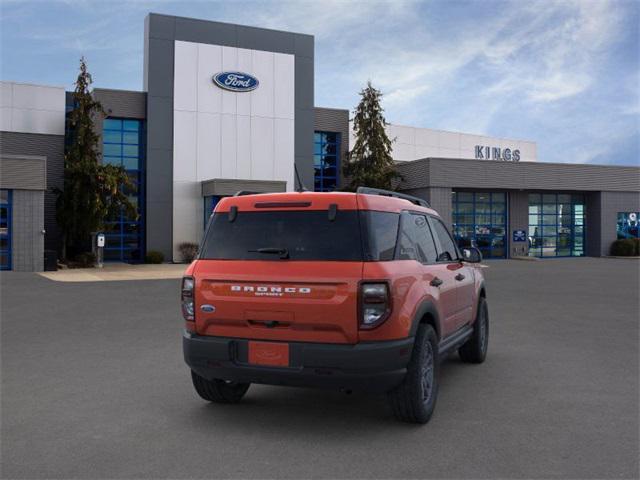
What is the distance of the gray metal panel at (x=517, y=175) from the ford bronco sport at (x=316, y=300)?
27.5 m

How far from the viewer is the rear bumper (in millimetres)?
4488

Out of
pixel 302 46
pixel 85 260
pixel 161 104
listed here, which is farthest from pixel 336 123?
pixel 85 260

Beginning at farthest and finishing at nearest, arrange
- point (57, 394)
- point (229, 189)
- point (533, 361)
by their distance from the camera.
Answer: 1. point (229, 189)
2. point (533, 361)
3. point (57, 394)

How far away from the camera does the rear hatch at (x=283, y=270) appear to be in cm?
456

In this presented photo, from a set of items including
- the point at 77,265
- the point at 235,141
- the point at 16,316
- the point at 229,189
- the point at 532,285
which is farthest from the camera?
the point at 235,141

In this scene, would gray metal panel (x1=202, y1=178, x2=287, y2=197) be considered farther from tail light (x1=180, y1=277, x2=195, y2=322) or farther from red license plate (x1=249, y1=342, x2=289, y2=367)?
red license plate (x1=249, y1=342, x2=289, y2=367)

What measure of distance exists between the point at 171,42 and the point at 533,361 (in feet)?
91.5

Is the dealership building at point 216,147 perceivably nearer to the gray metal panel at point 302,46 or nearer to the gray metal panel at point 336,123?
the gray metal panel at point 302,46

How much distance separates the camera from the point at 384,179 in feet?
109

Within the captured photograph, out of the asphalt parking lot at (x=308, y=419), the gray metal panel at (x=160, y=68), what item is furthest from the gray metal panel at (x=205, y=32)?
the asphalt parking lot at (x=308, y=419)

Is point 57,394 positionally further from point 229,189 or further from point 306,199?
point 229,189

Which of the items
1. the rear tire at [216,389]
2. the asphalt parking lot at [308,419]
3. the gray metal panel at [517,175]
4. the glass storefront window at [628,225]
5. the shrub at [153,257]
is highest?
A: the gray metal panel at [517,175]

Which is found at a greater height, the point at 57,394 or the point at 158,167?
the point at 158,167

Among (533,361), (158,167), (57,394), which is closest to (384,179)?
(158,167)
